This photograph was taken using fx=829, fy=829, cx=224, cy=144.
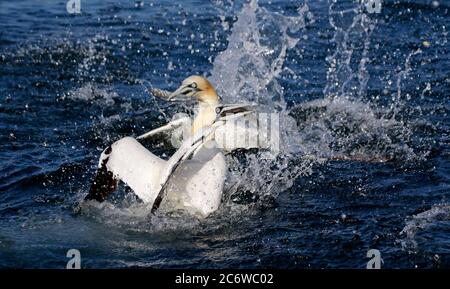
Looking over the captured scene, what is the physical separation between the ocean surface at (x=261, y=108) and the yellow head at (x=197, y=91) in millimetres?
995

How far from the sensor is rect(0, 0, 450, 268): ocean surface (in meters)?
7.88

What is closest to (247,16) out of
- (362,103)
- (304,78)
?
(304,78)

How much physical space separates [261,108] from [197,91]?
244cm

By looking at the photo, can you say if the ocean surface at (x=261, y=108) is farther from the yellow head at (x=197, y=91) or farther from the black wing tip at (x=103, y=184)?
the yellow head at (x=197, y=91)

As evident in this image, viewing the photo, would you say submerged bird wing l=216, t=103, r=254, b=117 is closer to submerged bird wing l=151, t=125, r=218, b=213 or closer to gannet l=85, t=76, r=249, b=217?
gannet l=85, t=76, r=249, b=217

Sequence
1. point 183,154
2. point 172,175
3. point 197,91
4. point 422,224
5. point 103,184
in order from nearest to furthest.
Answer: point 183,154 → point 422,224 → point 172,175 → point 103,184 → point 197,91

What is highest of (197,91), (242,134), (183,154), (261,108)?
(261,108)

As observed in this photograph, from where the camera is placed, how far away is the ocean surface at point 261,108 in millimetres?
7875

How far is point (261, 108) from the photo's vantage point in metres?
11.0

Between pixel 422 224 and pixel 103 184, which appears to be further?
pixel 103 184

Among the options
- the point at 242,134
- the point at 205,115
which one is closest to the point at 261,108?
the point at 242,134

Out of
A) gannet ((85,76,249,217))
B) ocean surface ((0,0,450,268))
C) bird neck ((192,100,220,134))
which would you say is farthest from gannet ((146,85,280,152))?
gannet ((85,76,249,217))

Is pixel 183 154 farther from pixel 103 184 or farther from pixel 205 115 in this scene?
pixel 103 184

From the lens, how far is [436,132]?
1059 cm
